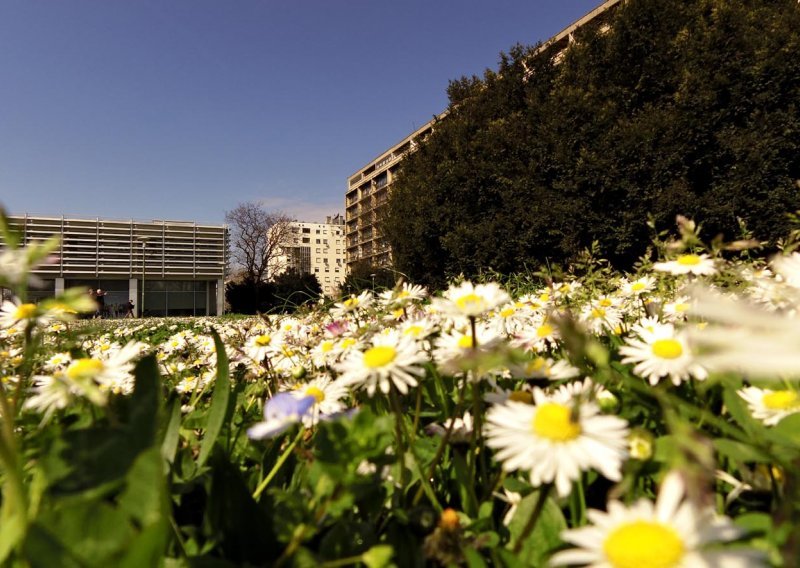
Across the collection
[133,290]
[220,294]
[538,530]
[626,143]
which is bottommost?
[538,530]

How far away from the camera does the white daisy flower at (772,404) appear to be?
0.69m

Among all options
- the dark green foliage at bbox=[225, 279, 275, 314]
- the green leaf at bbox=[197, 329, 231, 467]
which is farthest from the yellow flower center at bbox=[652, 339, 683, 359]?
the dark green foliage at bbox=[225, 279, 275, 314]

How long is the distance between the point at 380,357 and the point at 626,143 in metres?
10.3

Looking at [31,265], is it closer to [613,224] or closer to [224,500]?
[224,500]

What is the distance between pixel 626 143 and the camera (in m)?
9.40

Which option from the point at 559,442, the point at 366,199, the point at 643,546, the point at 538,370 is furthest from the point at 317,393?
the point at 366,199

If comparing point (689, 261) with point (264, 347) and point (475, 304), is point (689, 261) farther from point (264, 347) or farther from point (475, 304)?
point (264, 347)

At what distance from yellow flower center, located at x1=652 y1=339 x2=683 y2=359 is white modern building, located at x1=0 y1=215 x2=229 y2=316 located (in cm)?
4667

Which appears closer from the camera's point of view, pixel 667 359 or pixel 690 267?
pixel 667 359

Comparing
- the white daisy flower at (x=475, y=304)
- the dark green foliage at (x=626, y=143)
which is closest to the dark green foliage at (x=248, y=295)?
the dark green foliage at (x=626, y=143)

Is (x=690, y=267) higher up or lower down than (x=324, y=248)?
lower down

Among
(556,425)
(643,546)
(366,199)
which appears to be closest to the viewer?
(643,546)

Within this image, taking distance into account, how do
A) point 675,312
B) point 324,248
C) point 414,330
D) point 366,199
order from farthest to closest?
1. point 324,248
2. point 366,199
3. point 675,312
4. point 414,330

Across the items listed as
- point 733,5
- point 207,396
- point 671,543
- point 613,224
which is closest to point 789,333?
point 671,543
